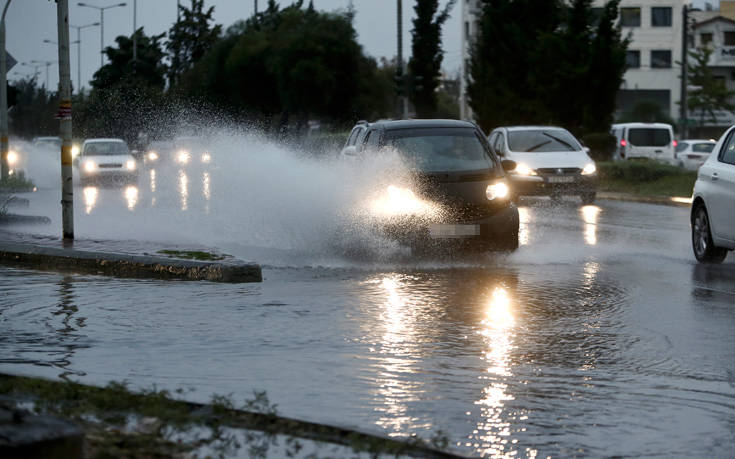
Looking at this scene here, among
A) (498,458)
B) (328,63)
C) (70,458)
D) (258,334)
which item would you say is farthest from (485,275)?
(328,63)

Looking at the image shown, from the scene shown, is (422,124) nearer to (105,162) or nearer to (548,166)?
(548,166)

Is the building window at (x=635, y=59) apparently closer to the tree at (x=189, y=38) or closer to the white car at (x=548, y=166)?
the tree at (x=189, y=38)

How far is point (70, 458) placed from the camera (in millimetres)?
4758

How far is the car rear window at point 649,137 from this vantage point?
140ft

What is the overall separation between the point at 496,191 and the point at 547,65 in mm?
23117

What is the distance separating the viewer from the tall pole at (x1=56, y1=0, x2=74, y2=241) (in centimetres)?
1516

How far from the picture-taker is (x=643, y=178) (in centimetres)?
3253

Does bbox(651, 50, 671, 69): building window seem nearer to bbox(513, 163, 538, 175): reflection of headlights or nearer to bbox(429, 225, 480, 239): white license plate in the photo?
bbox(513, 163, 538, 175): reflection of headlights

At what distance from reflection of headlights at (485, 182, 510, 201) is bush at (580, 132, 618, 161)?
916 inches

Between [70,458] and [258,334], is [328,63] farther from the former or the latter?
[70,458]

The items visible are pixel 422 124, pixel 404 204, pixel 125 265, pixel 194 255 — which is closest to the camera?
pixel 125 265

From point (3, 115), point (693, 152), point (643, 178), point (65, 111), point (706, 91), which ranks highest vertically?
point (706, 91)

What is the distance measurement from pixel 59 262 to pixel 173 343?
591cm

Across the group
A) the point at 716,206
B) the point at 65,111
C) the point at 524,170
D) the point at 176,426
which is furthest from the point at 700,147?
the point at 176,426
